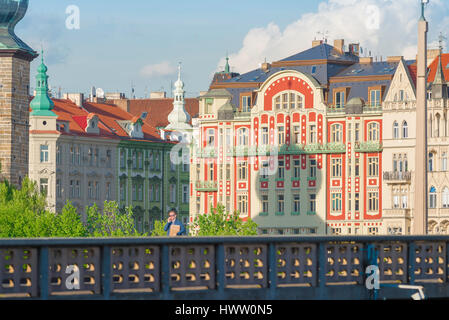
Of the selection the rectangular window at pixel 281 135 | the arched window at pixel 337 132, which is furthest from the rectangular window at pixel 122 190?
the arched window at pixel 337 132

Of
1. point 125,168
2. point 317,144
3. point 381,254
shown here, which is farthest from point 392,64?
point 381,254

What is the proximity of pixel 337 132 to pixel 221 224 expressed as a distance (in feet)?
33.8

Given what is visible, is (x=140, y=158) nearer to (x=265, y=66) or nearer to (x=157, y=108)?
(x=265, y=66)

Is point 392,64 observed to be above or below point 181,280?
above

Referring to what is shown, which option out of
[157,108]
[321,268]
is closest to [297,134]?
[157,108]

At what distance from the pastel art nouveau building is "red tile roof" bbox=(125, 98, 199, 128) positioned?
33.5 meters

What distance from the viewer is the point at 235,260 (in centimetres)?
4147

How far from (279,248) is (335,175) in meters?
82.8

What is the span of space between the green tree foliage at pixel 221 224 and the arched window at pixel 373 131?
9.67 meters

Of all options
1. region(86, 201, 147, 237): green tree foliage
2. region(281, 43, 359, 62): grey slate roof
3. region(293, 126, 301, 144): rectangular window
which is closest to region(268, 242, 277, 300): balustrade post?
region(86, 201, 147, 237): green tree foliage

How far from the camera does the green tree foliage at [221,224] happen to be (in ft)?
394

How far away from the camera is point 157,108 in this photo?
Result: 169625mm

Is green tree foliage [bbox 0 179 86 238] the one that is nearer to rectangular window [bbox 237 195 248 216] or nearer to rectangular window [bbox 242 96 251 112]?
rectangular window [bbox 237 195 248 216]
